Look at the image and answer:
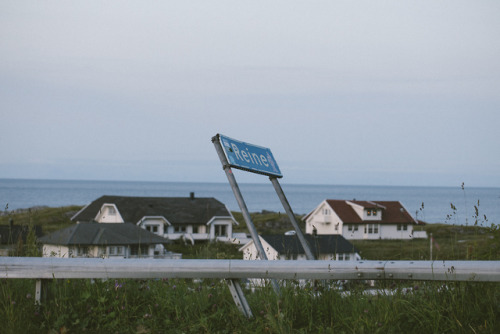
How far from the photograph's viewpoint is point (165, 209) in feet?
202

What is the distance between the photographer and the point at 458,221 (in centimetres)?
498

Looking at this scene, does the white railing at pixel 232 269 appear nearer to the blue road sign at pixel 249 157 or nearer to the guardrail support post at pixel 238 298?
the guardrail support post at pixel 238 298

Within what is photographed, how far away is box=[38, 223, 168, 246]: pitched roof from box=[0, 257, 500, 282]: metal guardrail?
115ft

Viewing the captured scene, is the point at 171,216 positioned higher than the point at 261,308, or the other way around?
the point at 261,308

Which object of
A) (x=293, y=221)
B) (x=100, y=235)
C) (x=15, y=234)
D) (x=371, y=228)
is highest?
(x=293, y=221)

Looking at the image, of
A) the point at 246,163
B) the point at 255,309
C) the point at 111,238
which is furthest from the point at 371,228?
the point at 255,309

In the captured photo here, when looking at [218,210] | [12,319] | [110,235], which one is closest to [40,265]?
[12,319]

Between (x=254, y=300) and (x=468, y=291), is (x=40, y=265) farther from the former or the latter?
(x=468, y=291)

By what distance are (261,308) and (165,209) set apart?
58.7m

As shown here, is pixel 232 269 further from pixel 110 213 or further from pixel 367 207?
pixel 367 207

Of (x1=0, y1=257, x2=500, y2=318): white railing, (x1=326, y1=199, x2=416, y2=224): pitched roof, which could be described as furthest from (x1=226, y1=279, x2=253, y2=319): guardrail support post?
(x1=326, y1=199, x2=416, y2=224): pitched roof

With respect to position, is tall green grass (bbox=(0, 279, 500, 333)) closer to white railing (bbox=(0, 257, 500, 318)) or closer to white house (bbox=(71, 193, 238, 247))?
white railing (bbox=(0, 257, 500, 318))

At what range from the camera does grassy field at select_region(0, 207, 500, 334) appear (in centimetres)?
369

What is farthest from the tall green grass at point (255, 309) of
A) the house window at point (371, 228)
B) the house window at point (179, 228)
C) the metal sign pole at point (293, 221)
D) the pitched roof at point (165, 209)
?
the house window at point (371, 228)
